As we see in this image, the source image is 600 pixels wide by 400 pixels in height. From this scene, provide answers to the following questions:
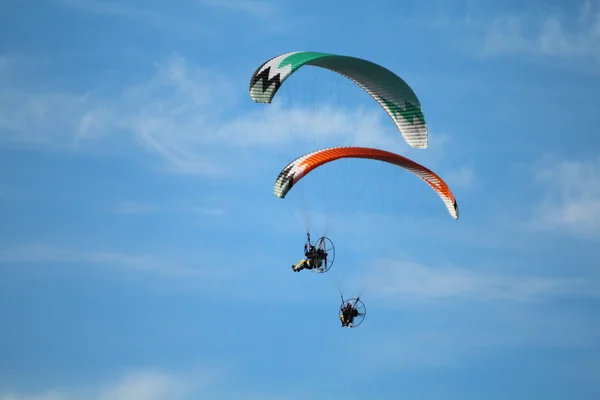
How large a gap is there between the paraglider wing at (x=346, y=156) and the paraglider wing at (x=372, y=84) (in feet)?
4.26

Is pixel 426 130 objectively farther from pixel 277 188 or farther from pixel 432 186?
pixel 277 188

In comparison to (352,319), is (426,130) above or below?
above

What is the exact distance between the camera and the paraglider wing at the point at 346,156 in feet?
237

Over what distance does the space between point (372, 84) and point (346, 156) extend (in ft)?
16.3

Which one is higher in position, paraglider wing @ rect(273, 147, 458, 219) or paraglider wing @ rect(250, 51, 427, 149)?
paraglider wing @ rect(250, 51, 427, 149)

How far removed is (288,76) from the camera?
70.8 metres

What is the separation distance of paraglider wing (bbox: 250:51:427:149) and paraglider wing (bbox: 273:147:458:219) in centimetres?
130

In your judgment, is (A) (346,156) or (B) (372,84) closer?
(A) (346,156)

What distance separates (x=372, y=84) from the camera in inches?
3014

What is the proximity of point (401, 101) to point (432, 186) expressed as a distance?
4.20 metres

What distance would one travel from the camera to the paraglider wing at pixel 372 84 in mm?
72062

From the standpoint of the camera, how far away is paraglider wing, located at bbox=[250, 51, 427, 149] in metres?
72.1

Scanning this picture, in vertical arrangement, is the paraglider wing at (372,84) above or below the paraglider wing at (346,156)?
above

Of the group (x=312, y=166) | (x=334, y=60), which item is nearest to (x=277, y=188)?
(x=312, y=166)
